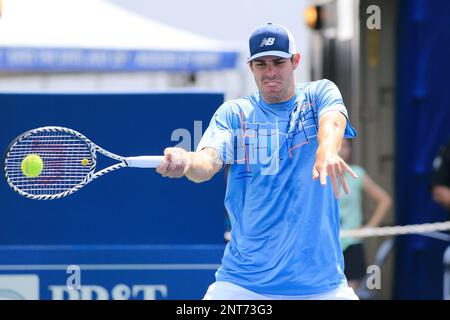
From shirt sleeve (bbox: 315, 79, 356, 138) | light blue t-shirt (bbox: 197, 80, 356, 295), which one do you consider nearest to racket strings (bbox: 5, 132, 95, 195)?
light blue t-shirt (bbox: 197, 80, 356, 295)

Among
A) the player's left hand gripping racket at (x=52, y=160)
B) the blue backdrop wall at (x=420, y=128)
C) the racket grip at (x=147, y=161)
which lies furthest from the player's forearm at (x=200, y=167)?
the blue backdrop wall at (x=420, y=128)

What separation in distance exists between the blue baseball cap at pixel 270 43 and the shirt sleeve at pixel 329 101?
21 centimetres

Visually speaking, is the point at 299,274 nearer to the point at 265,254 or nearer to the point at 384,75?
the point at 265,254

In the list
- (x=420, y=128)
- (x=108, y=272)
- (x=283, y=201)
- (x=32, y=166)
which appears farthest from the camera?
(x=420, y=128)

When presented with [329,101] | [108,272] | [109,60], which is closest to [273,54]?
[329,101]

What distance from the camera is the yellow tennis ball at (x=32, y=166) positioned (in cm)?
519

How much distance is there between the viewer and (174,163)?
465 centimetres

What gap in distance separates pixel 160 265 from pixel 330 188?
169 centimetres

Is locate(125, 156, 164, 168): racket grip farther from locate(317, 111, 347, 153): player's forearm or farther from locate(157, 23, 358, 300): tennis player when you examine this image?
locate(317, 111, 347, 153): player's forearm

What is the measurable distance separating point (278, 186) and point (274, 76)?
485mm

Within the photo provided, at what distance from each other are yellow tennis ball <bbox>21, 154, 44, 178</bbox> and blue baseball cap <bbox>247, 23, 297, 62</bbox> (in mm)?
1073

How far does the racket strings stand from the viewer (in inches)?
215

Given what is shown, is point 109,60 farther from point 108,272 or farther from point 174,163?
point 174,163
